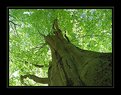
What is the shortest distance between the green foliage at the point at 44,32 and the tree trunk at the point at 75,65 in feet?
0.33

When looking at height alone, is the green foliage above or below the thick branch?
above

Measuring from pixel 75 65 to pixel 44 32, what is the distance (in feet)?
2.34

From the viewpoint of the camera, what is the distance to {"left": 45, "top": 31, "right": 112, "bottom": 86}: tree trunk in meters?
3.12

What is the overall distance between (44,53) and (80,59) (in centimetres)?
59

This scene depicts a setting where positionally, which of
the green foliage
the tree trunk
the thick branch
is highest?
the green foliage

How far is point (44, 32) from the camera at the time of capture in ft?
12.1

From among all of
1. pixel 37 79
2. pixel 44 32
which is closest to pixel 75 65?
pixel 37 79

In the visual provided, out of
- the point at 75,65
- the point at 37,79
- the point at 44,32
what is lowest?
the point at 37,79

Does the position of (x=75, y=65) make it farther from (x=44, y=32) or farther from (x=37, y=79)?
(x=44, y=32)

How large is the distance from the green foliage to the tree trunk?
10cm

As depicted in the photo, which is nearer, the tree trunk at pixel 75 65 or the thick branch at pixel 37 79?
the tree trunk at pixel 75 65

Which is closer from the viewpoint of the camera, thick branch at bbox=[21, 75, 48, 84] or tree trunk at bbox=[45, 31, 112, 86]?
tree trunk at bbox=[45, 31, 112, 86]

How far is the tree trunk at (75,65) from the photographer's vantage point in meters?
3.12
